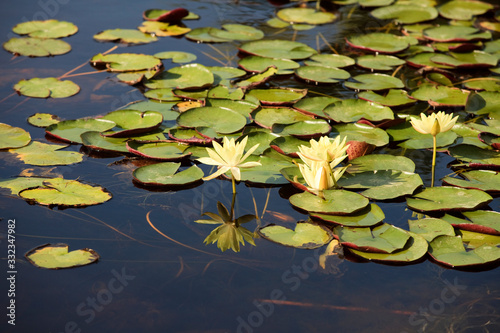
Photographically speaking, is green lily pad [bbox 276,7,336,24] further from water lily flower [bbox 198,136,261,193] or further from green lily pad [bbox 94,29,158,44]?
water lily flower [bbox 198,136,261,193]

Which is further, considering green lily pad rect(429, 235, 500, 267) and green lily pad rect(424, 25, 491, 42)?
green lily pad rect(424, 25, 491, 42)

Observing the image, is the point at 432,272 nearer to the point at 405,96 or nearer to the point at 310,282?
the point at 310,282

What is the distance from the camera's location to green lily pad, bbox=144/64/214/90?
4.07 metres

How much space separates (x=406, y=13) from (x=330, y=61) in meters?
1.73

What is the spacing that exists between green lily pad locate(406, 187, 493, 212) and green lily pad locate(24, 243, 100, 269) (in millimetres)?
1769

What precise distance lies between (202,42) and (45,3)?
1.98m

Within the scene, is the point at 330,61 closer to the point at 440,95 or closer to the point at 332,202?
the point at 440,95

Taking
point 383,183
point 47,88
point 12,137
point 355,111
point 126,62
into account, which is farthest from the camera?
point 126,62

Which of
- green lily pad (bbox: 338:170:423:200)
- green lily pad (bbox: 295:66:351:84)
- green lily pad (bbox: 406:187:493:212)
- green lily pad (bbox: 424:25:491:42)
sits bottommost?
green lily pad (bbox: 406:187:493:212)

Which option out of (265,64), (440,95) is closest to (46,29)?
(265,64)

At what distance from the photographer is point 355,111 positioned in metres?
3.72

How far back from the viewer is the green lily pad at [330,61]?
450 cm

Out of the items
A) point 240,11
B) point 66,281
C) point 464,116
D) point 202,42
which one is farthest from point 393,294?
point 240,11

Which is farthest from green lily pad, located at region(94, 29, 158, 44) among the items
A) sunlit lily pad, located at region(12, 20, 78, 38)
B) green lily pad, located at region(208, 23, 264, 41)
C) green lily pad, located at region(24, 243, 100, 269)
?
green lily pad, located at region(24, 243, 100, 269)
